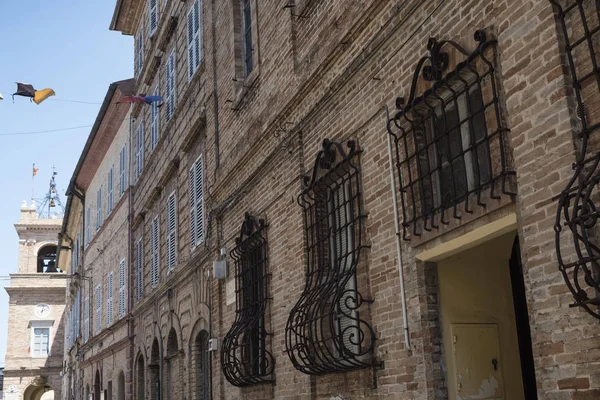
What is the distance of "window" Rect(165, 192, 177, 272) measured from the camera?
1590cm

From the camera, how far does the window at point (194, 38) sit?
1433 centimetres

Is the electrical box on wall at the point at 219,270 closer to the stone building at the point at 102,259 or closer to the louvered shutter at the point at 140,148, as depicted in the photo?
the louvered shutter at the point at 140,148

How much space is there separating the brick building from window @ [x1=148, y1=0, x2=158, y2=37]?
5.93 metres

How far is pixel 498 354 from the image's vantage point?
671 cm

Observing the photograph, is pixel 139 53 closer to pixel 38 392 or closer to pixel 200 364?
pixel 200 364

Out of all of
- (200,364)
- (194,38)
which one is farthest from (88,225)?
(200,364)

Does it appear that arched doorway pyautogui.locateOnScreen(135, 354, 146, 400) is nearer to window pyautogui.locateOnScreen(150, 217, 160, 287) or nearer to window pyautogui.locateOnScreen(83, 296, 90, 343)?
window pyautogui.locateOnScreen(150, 217, 160, 287)

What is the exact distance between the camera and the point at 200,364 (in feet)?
44.7

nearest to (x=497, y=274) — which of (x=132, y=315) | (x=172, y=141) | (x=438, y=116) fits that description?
(x=438, y=116)

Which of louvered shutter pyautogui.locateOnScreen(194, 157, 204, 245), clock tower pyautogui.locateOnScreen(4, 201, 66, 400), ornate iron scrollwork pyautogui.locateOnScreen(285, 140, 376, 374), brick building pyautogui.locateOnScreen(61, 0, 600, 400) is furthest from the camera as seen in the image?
clock tower pyautogui.locateOnScreen(4, 201, 66, 400)

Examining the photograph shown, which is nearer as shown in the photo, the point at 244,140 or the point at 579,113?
the point at 579,113

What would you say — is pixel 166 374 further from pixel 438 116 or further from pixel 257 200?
pixel 438 116

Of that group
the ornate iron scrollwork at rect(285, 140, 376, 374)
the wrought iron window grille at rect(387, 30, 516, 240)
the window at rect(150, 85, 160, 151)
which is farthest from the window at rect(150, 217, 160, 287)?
the wrought iron window grille at rect(387, 30, 516, 240)

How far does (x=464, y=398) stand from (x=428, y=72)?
2591mm
